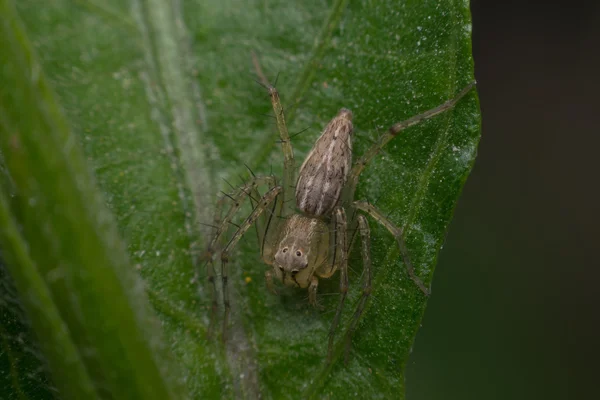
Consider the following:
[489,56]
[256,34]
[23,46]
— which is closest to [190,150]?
[256,34]

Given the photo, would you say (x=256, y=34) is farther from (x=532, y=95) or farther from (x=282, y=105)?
(x=532, y=95)

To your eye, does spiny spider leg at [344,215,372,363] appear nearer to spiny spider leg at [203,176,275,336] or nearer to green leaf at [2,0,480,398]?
green leaf at [2,0,480,398]

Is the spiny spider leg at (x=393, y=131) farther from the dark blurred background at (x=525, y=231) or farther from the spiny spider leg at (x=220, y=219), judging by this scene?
the dark blurred background at (x=525, y=231)

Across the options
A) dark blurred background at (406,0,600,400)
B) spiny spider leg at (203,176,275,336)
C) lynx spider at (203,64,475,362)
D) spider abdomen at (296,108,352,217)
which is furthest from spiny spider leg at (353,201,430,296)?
dark blurred background at (406,0,600,400)

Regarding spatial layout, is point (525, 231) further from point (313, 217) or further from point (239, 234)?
point (239, 234)

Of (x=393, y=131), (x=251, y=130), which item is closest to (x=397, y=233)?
(x=393, y=131)

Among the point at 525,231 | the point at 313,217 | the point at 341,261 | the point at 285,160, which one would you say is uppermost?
the point at 285,160
